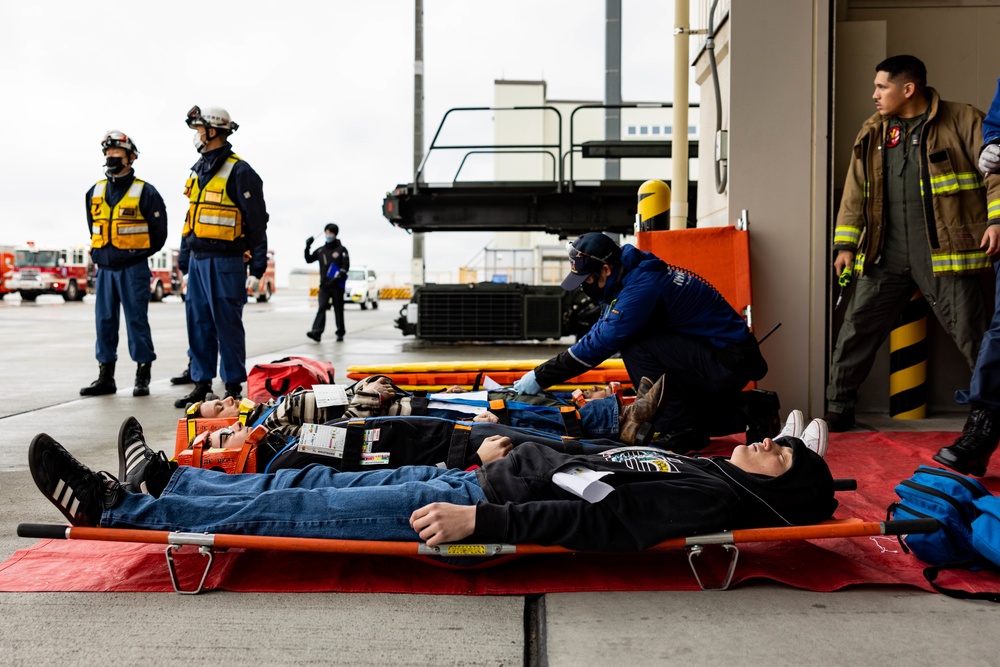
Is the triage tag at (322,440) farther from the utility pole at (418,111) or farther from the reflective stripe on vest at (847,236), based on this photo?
the utility pole at (418,111)

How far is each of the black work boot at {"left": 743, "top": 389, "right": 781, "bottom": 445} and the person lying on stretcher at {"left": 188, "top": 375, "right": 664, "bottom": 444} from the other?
0.70 metres

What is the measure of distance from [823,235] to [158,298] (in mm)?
31893

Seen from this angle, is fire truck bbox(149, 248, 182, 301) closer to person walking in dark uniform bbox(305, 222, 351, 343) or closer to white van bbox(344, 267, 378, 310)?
white van bbox(344, 267, 378, 310)

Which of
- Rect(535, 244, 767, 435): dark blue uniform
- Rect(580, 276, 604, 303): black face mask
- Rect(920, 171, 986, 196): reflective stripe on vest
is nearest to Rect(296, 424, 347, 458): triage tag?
Rect(535, 244, 767, 435): dark blue uniform

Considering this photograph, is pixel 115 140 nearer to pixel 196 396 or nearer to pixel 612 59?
pixel 196 396

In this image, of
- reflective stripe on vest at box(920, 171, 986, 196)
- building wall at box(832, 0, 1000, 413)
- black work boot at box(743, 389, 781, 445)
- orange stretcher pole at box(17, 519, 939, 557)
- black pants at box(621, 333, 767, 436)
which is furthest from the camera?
building wall at box(832, 0, 1000, 413)

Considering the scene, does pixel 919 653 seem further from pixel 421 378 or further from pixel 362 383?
pixel 421 378

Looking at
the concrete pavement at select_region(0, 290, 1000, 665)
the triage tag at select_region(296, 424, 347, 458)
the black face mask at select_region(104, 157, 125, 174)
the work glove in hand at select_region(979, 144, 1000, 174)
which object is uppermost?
the black face mask at select_region(104, 157, 125, 174)

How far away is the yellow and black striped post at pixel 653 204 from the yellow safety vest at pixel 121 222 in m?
4.17

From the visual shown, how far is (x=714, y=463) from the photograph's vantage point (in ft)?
8.48

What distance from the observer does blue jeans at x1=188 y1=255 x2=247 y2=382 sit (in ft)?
20.1

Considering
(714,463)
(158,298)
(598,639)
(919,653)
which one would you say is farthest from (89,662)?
(158,298)

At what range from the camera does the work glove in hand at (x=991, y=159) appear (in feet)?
11.8

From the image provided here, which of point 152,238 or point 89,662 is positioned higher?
point 152,238
